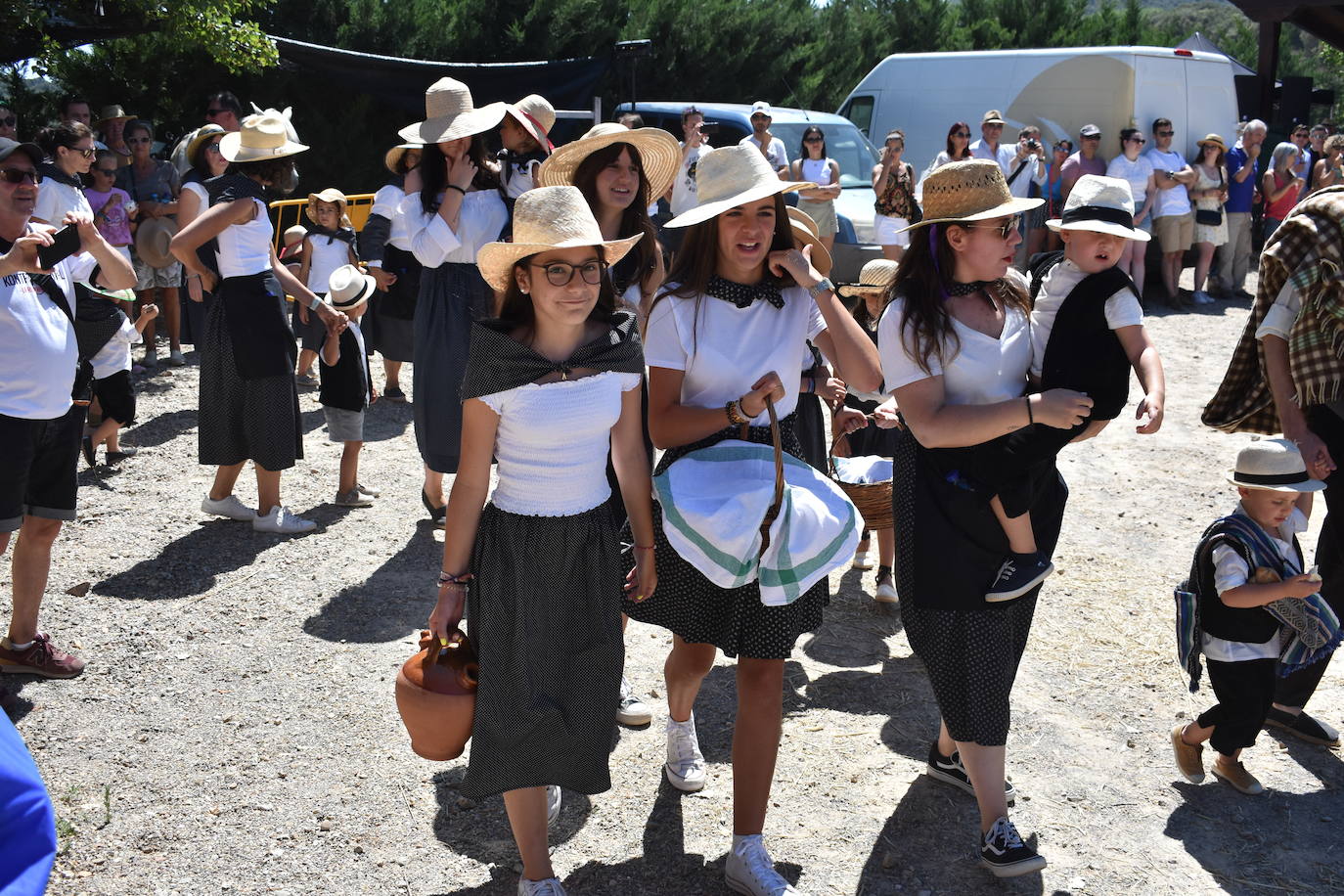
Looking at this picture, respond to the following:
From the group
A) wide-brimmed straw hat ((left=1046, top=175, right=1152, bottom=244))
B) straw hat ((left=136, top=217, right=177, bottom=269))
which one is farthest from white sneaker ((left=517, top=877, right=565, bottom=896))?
straw hat ((left=136, top=217, right=177, bottom=269))

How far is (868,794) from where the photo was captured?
3965 mm

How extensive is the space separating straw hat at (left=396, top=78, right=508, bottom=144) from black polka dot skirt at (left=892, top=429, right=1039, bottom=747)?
2512mm

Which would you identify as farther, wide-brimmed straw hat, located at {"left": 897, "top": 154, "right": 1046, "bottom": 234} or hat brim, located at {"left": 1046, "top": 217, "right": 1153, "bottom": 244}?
hat brim, located at {"left": 1046, "top": 217, "right": 1153, "bottom": 244}

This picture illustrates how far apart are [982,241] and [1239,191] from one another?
1290 cm

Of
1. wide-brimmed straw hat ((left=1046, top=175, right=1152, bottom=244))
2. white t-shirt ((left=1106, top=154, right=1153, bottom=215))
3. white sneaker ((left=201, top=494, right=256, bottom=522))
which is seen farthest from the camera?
white t-shirt ((left=1106, top=154, right=1153, bottom=215))

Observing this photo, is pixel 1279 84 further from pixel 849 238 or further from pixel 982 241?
pixel 982 241

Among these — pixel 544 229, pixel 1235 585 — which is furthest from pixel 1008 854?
→ pixel 544 229

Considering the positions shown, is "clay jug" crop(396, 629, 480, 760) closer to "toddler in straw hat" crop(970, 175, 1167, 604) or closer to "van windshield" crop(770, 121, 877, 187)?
"toddler in straw hat" crop(970, 175, 1167, 604)

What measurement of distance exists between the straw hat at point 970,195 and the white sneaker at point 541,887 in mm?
1939

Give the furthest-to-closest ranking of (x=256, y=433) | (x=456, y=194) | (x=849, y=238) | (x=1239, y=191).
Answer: (x=1239, y=191), (x=849, y=238), (x=256, y=433), (x=456, y=194)

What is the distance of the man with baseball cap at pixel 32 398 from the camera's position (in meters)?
4.16

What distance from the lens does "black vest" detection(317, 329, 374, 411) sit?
21.7 feet

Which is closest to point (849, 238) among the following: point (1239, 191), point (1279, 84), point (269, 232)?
point (1239, 191)

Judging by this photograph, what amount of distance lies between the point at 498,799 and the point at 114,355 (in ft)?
14.0
